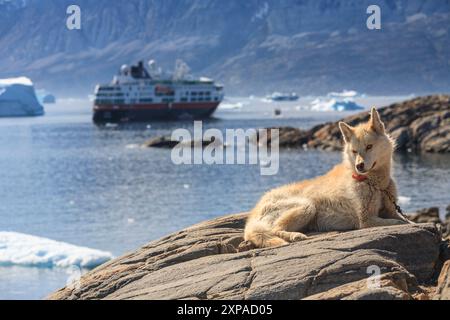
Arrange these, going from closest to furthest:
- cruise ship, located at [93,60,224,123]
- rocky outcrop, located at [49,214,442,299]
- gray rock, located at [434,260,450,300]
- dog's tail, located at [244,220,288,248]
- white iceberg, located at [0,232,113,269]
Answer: gray rock, located at [434,260,450,300]
rocky outcrop, located at [49,214,442,299]
dog's tail, located at [244,220,288,248]
white iceberg, located at [0,232,113,269]
cruise ship, located at [93,60,224,123]

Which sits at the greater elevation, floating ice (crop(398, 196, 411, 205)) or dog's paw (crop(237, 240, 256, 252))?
dog's paw (crop(237, 240, 256, 252))

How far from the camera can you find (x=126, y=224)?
34781 millimetres

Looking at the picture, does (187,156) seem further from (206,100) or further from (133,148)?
(206,100)

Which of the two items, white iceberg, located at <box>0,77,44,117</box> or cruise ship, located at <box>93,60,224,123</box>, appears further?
white iceberg, located at <box>0,77,44,117</box>

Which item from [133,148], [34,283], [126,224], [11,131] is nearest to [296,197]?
[34,283]

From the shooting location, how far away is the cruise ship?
117 m

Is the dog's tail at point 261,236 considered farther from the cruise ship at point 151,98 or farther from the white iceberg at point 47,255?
the cruise ship at point 151,98

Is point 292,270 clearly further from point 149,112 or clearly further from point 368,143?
point 149,112

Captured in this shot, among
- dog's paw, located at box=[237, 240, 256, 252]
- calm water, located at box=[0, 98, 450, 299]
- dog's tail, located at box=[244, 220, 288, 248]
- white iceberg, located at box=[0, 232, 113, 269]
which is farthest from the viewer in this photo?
calm water, located at box=[0, 98, 450, 299]

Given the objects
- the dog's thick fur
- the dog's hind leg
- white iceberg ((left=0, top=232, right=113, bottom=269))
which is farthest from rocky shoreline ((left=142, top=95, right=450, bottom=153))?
the dog's hind leg

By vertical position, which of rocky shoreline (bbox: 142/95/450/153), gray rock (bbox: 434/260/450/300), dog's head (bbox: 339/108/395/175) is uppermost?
rocky shoreline (bbox: 142/95/450/153)

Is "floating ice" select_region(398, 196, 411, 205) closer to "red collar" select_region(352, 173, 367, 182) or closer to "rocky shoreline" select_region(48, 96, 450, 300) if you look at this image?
"rocky shoreline" select_region(48, 96, 450, 300)
